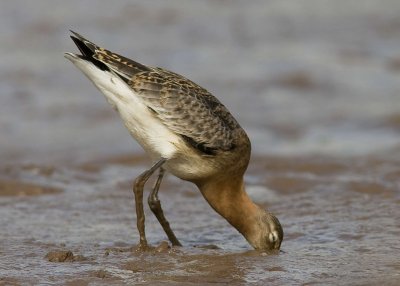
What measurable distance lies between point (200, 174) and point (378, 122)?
6.37m

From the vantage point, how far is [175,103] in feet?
30.5

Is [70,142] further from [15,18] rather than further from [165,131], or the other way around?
[15,18]

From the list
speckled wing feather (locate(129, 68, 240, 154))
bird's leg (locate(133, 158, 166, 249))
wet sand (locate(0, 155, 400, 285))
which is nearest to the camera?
wet sand (locate(0, 155, 400, 285))

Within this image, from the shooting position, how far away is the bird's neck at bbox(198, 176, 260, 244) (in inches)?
372

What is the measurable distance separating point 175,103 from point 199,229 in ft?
5.05

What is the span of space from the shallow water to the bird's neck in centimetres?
27

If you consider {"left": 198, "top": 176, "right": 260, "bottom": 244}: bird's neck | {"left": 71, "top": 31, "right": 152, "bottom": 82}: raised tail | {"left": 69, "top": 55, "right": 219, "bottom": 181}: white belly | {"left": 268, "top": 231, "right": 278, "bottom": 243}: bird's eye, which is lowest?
{"left": 268, "top": 231, "right": 278, "bottom": 243}: bird's eye

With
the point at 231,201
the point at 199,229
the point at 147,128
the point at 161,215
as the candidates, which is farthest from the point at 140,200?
the point at 199,229

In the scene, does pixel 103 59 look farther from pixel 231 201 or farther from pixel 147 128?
pixel 231 201

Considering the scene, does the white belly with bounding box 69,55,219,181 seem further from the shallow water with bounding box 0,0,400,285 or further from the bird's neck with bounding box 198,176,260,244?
the shallow water with bounding box 0,0,400,285

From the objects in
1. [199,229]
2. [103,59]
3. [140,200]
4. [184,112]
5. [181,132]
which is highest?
[103,59]

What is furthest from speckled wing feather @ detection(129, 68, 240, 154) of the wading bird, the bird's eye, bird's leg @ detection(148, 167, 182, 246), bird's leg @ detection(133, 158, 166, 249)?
the bird's eye

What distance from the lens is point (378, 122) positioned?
49.9 feet

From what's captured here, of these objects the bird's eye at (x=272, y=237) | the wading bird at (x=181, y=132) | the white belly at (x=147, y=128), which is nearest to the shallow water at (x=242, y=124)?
the bird's eye at (x=272, y=237)
